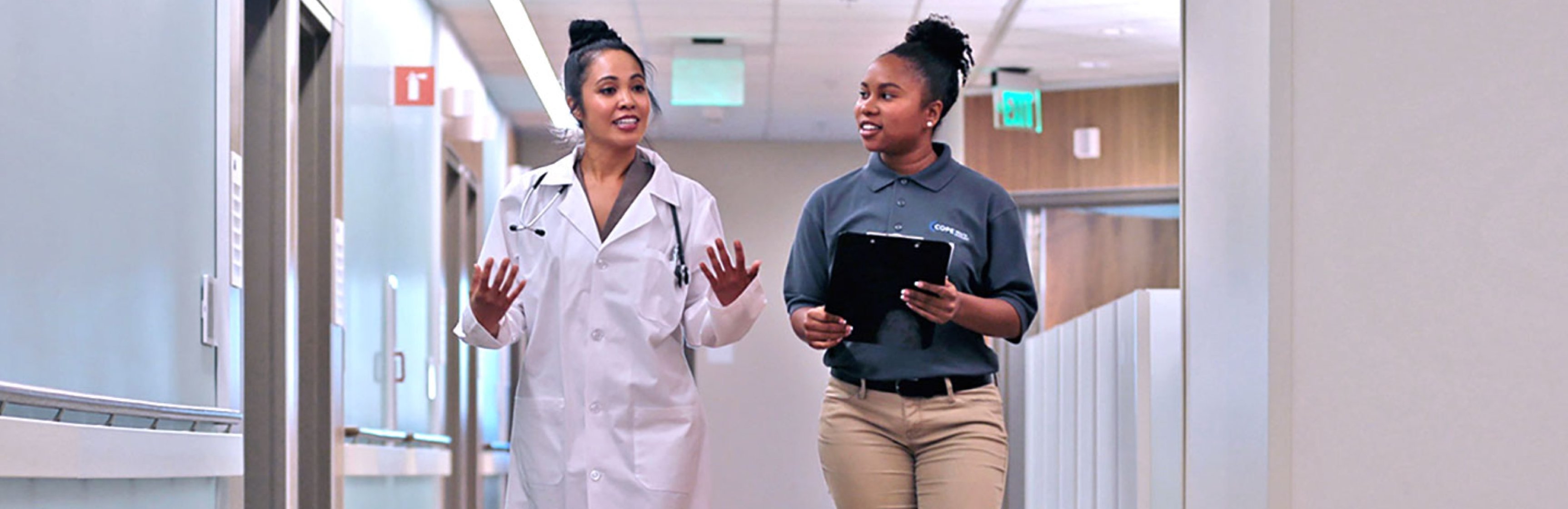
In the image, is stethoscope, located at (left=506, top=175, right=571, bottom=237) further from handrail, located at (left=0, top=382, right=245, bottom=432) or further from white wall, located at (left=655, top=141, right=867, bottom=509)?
white wall, located at (left=655, top=141, right=867, bottom=509)

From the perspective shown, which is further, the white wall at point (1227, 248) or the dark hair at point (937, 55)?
the dark hair at point (937, 55)

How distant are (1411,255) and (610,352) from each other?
1501 mm

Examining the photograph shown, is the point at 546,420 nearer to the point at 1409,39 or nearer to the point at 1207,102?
the point at 1207,102

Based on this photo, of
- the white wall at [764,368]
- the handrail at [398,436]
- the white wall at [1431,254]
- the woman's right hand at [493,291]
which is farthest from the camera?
the white wall at [764,368]

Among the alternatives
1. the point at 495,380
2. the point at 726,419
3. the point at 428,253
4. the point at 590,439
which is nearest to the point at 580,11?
the point at 428,253

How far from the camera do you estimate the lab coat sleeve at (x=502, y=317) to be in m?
3.11

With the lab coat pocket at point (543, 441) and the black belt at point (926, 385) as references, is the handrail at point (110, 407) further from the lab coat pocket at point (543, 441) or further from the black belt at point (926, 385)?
the black belt at point (926, 385)

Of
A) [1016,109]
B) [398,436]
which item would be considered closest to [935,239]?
[398,436]

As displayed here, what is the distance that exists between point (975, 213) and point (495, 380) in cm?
935

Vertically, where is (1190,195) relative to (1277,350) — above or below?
above

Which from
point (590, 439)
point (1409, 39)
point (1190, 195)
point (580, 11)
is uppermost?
point (580, 11)

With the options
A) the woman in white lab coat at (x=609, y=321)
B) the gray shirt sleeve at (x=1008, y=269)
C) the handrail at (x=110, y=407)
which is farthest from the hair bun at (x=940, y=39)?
the handrail at (x=110, y=407)

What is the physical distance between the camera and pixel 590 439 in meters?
3.08

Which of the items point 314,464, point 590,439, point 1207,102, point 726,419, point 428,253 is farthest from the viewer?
point 726,419
